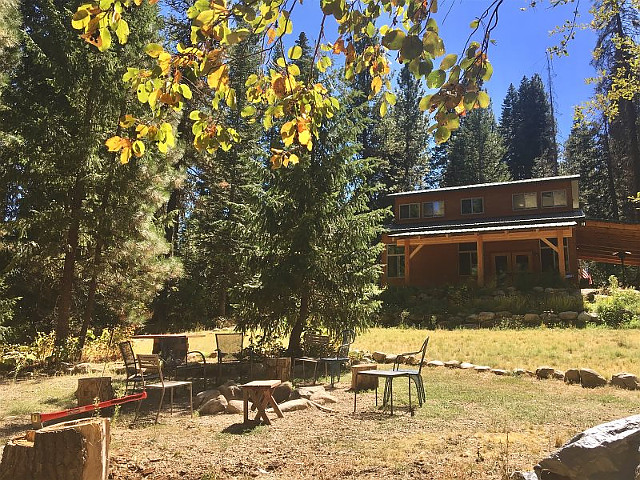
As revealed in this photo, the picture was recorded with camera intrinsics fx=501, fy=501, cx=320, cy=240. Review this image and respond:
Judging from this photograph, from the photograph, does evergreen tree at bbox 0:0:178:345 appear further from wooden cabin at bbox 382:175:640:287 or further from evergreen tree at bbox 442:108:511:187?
evergreen tree at bbox 442:108:511:187

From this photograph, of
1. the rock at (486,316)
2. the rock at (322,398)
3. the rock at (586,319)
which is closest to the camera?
the rock at (322,398)

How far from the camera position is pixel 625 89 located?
327 inches

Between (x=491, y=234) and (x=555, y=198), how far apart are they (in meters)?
5.78

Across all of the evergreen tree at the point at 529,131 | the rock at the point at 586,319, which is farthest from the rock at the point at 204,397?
the evergreen tree at the point at 529,131

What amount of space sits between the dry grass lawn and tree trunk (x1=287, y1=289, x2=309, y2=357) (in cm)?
221

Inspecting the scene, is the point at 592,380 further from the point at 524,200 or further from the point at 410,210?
the point at 410,210

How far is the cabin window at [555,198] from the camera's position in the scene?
24.9m

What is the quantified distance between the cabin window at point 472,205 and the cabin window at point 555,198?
10.3ft

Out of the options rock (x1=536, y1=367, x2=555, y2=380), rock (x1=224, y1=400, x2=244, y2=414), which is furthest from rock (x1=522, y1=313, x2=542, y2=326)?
rock (x1=224, y1=400, x2=244, y2=414)

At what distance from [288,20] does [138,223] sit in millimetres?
12212

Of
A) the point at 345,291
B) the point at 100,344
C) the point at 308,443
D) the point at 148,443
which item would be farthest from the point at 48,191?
the point at 308,443

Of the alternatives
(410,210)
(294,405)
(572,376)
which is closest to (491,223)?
(410,210)

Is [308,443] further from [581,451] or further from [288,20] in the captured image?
[288,20]

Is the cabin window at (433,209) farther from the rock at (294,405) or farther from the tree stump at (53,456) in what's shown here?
the tree stump at (53,456)
